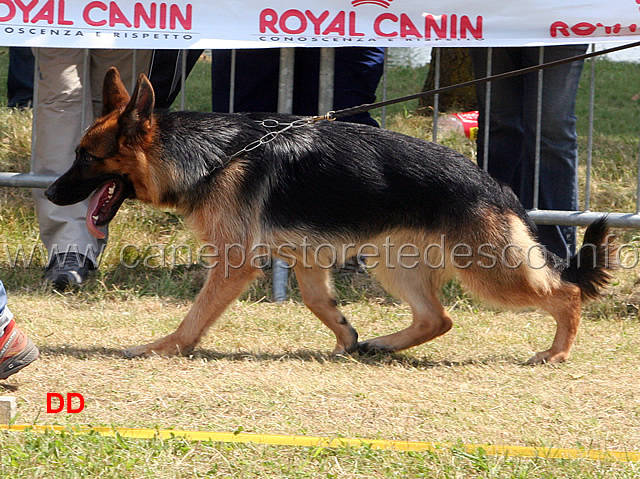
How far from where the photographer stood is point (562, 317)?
4113 mm

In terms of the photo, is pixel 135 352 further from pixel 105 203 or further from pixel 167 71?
pixel 167 71

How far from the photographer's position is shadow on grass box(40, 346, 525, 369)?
13.5 ft

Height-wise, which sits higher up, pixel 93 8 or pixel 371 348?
pixel 93 8

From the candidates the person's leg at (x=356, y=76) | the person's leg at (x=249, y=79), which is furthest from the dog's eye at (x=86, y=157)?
the person's leg at (x=356, y=76)

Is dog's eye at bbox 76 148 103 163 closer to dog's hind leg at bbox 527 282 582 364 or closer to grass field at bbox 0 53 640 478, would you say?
grass field at bbox 0 53 640 478

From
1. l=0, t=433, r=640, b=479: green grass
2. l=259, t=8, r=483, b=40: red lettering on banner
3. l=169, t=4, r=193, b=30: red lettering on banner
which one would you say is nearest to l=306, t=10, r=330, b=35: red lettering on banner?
l=259, t=8, r=483, b=40: red lettering on banner

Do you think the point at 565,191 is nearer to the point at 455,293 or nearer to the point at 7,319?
the point at 455,293

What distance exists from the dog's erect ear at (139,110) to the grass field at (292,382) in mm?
1056

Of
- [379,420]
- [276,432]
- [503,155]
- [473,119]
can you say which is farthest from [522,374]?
[473,119]

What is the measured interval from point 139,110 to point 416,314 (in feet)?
5.44

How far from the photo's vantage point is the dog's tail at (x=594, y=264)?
4121 mm

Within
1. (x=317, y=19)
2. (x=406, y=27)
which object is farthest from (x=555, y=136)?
(x=317, y=19)

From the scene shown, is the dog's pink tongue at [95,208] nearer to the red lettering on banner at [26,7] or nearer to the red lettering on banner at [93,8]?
the red lettering on banner at [93,8]

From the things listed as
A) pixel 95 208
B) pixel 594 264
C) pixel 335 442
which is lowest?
pixel 335 442
